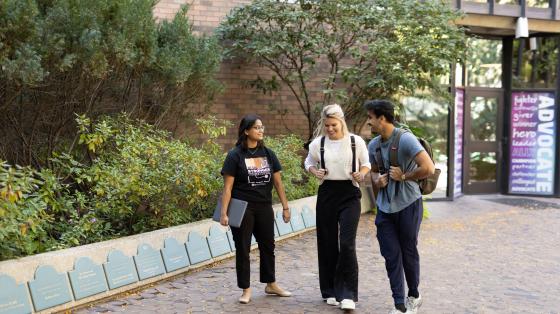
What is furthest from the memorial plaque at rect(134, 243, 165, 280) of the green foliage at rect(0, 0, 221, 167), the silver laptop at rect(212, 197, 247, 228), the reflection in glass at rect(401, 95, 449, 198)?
the reflection in glass at rect(401, 95, 449, 198)

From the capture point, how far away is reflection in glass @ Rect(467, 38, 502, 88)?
14.6 meters

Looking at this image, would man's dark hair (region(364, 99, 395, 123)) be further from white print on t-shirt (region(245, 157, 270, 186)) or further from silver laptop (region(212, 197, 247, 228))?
silver laptop (region(212, 197, 247, 228))

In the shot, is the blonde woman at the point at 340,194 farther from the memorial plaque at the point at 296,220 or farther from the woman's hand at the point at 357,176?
the memorial plaque at the point at 296,220

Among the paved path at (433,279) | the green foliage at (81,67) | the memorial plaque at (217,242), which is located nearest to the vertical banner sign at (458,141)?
the paved path at (433,279)

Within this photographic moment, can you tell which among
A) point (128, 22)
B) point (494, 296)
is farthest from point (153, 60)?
point (494, 296)

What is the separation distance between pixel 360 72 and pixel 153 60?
4137mm

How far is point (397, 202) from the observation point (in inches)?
201

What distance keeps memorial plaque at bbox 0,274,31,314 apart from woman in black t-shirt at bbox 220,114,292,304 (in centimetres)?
164

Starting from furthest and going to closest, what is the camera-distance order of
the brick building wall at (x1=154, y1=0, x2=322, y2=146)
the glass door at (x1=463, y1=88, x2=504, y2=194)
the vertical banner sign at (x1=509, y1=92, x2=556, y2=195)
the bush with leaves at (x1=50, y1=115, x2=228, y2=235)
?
the glass door at (x1=463, y1=88, x2=504, y2=194) < the vertical banner sign at (x1=509, y1=92, x2=556, y2=195) < the brick building wall at (x1=154, y1=0, x2=322, y2=146) < the bush with leaves at (x1=50, y1=115, x2=228, y2=235)

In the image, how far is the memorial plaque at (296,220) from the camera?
8.87m

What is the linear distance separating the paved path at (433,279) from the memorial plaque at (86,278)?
0.14 metres

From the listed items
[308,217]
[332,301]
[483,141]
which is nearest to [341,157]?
[332,301]

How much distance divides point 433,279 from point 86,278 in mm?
3468

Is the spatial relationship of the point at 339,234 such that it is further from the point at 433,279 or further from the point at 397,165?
the point at 433,279
